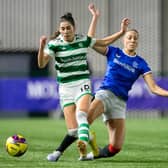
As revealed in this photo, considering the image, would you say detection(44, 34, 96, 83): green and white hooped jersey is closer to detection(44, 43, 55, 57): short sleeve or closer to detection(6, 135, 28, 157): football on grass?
detection(44, 43, 55, 57): short sleeve

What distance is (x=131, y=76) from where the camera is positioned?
982 centimetres

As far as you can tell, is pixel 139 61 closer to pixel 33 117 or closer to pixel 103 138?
pixel 103 138

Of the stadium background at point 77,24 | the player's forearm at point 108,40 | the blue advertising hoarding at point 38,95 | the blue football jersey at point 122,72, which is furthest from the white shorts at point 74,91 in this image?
the stadium background at point 77,24

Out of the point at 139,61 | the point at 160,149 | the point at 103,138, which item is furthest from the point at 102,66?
the point at 139,61

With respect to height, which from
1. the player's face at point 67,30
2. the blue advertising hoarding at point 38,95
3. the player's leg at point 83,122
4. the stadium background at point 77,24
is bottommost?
the blue advertising hoarding at point 38,95

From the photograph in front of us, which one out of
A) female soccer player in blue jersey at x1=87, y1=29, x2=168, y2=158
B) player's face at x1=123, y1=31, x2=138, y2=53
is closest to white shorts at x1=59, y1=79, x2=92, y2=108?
female soccer player in blue jersey at x1=87, y1=29, x2=168, y2=158

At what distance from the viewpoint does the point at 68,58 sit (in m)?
9.58

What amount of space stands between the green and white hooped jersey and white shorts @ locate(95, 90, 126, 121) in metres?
0.34

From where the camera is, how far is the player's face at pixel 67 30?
9430 millimetres

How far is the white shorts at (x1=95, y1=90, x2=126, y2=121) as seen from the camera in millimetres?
9719

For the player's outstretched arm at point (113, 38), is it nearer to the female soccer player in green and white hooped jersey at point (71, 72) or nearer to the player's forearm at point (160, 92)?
the female soccer player in green and white hooped jersey at point (71, 72)

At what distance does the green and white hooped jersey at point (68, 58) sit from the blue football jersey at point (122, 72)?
1.27 ft

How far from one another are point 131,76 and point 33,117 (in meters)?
16.3

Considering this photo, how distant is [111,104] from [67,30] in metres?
1.11
